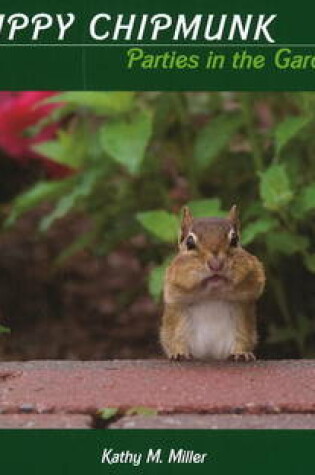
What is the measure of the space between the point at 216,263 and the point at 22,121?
1850 mm

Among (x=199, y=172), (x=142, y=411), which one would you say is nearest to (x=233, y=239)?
(x=142, y=411)

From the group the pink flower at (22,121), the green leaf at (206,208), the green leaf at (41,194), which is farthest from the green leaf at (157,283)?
the pink flower at (22,121)

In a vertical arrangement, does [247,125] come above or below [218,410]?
above

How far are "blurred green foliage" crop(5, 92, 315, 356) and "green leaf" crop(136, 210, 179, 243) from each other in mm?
118

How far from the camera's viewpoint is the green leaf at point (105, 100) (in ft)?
16.0

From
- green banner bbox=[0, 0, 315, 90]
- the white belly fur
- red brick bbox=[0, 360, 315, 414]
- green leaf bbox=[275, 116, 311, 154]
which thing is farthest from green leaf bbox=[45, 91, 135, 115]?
the white belly fur

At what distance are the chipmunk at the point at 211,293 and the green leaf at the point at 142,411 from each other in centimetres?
36

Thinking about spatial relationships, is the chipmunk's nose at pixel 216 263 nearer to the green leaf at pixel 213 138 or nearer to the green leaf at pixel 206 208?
the green leaf at pixel 206 208

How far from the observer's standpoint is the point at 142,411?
3812 millimetres

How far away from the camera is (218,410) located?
382 cm

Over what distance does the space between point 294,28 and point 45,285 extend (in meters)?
2.16
